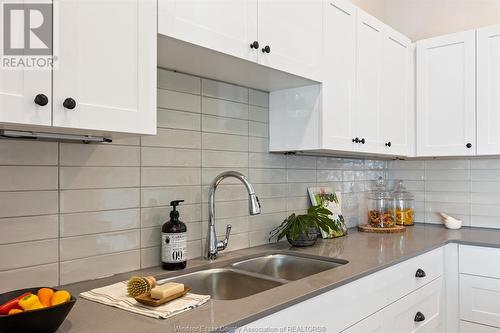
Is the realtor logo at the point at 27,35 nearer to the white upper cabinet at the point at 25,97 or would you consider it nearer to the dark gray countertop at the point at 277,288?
the white upper cabinet at the point at 25,97

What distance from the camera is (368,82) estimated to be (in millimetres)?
2371

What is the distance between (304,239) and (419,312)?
2.28ft

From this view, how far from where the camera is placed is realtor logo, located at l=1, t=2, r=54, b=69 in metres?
0.96

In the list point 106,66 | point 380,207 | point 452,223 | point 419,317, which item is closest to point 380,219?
point 380,207

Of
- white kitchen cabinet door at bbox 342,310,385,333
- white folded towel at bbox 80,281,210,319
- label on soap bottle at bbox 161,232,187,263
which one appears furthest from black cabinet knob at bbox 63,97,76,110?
white kitchen cabinet door at bbox 342,310,385,333

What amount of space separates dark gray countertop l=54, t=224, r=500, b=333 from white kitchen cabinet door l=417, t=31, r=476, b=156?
0.61 meters

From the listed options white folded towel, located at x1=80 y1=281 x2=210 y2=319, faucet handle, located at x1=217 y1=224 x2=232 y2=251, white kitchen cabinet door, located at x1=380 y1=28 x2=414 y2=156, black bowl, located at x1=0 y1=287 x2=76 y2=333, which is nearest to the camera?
black bowl, located at x1=0 y1=287 x2=76 y2=333

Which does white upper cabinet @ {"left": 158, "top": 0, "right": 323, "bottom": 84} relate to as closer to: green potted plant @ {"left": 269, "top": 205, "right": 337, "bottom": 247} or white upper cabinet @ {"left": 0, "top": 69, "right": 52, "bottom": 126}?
white upper cabinet @ {"left": 0, "top": 69, "right": 52, "bottom": 126}

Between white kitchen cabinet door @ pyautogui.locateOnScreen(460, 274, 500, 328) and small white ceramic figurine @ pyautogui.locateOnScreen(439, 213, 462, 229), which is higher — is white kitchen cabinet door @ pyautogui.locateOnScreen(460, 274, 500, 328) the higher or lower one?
the lower one

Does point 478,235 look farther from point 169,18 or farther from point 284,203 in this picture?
point 169,18

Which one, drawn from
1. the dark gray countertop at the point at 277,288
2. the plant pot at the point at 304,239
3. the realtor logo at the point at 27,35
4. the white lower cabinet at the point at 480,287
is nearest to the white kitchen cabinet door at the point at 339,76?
the plant pot at the point at 304,239

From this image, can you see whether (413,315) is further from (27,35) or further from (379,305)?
(27,35)

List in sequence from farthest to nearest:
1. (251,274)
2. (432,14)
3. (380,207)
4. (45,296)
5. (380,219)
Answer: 1. (432,14)
2. (380,207)
3. (380,219)
4. (251,274)
5. (45,296)

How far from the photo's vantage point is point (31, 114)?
99cm
